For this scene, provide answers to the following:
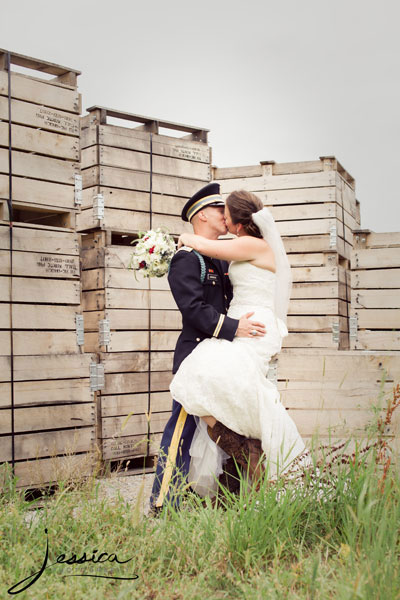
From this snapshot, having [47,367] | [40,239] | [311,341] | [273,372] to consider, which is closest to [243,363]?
[273,372]

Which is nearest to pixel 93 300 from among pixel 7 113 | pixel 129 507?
pixel 7 113

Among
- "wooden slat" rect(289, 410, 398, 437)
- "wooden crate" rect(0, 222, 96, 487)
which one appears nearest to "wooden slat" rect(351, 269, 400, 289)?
"wooden slat" rect(289, 410, 398, 437)

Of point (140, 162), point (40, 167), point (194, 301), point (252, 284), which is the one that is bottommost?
point (194, 301)

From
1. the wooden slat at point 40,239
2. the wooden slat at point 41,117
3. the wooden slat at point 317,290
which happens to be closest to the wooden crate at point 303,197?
the wooden slat at point 317,290

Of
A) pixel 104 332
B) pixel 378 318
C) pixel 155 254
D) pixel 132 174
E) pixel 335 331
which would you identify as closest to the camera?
pixel 155 254

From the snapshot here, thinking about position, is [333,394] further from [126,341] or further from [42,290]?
[42,290]

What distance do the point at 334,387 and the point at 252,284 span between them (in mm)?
1195

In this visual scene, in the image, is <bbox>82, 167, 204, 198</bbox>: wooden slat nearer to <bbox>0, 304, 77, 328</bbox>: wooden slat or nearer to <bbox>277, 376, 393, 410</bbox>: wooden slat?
<bbox>0, 304, 77, 328</bbox>: wooden slat

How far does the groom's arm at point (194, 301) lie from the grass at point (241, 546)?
111 centimetres

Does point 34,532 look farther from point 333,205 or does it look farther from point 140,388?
point 333,205

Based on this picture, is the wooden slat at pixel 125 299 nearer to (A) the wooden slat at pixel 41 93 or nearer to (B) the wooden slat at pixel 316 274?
(A) the wooden slat at pixel 41 93

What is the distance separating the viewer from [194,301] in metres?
3.95

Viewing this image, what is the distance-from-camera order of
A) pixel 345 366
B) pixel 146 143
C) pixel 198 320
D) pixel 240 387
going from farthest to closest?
pixel 146 143
pixel 345 366
pixel 198 320
pixel 240 387

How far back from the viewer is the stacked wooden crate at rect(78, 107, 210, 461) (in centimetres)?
576
